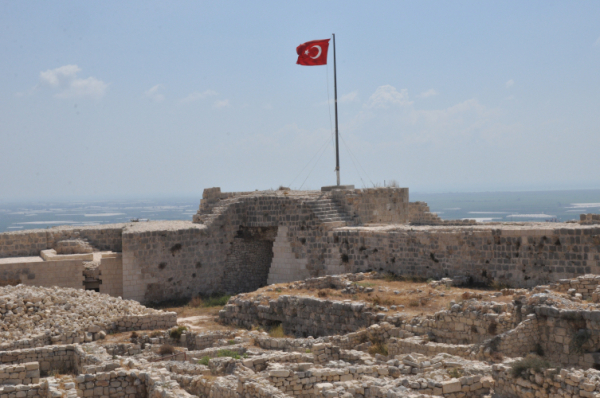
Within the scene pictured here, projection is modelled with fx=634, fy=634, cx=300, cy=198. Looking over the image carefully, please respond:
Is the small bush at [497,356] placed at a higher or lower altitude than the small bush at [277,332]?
higher

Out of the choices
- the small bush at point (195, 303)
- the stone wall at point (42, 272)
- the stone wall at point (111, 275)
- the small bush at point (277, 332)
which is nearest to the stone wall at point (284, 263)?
the small bush at point (195, 303)

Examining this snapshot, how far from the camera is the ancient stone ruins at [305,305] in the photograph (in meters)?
9.97

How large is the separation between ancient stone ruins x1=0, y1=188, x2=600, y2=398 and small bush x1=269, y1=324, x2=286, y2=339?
0.09 meters

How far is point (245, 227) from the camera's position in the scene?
22266mm

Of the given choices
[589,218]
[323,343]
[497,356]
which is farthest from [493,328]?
[589,218]

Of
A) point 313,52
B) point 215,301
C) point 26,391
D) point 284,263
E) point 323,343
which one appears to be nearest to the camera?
point 26,391

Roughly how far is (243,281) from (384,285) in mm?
6947

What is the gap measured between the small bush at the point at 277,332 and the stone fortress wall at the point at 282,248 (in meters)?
3.95

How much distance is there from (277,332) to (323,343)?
344cm

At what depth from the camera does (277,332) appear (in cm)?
1565

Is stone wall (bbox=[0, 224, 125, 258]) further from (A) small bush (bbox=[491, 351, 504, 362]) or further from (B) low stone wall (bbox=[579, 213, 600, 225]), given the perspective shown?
(B) low stone wall (bbox=[579, 213, 600, 225])

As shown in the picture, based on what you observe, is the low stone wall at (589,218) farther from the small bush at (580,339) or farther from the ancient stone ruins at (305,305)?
the small bush at (580,339)

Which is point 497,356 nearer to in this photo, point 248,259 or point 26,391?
point 26,391

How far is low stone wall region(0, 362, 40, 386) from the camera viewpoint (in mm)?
10734
